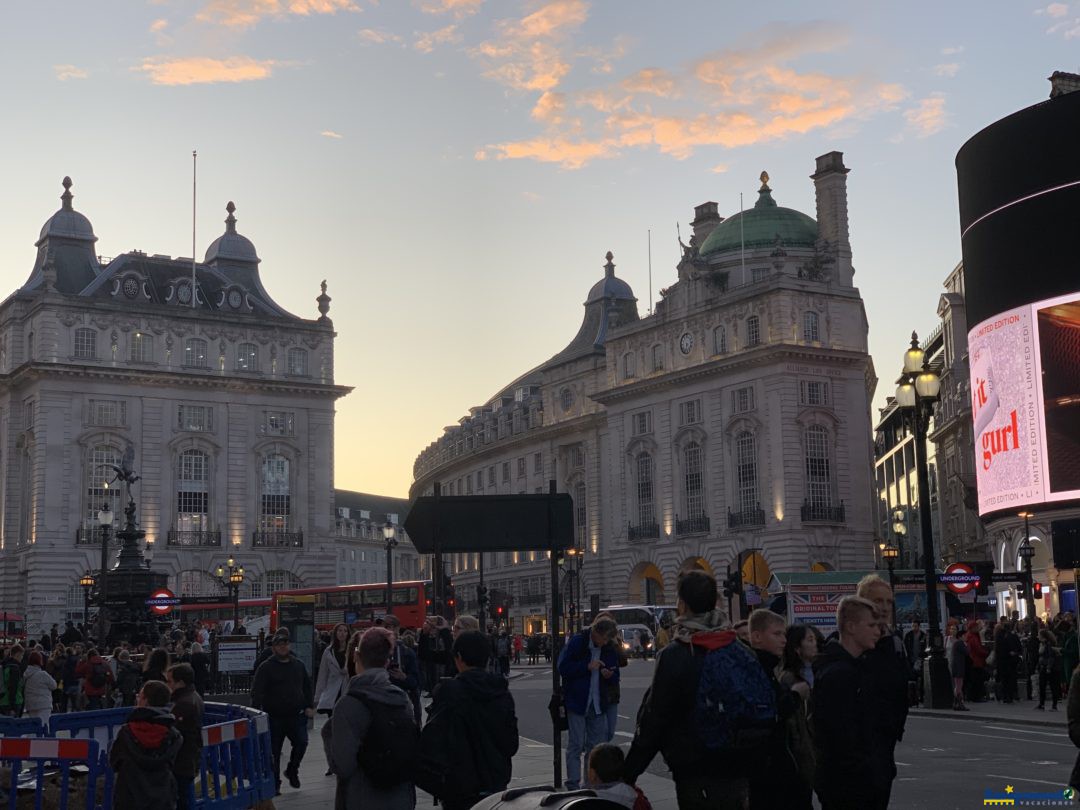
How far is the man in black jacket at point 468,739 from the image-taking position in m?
9.50

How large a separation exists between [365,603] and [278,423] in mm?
27055

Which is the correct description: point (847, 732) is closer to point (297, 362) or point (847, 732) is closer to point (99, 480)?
point (99, 480)

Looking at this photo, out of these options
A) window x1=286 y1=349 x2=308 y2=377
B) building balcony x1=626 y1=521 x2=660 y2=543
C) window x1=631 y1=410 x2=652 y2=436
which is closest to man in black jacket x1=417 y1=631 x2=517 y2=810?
building balcony x1=626 y1=521 x2=660 y2=543

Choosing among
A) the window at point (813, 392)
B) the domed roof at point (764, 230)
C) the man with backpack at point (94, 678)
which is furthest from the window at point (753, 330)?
the man with backpack at point (94, 678)

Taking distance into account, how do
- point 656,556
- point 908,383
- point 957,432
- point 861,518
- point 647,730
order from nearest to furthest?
point 647,730 → point 908,383 → point 861,518 → point 656,556 → point 957,432

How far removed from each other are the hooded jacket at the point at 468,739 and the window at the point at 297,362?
Answer: 8216 cm

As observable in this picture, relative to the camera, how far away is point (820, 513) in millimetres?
74750

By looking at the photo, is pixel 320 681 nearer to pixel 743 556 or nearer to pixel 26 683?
pixel 26 683

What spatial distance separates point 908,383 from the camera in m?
28.6

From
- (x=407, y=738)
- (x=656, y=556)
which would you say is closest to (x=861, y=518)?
(x=656, y=556)

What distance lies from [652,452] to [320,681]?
66318 millimetres

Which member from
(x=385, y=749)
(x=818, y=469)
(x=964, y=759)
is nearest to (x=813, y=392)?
(x=818, y=469)

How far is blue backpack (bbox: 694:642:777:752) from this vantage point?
7.55m

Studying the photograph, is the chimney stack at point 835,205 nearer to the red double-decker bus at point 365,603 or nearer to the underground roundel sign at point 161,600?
the red double-decker bus at point 365,603
